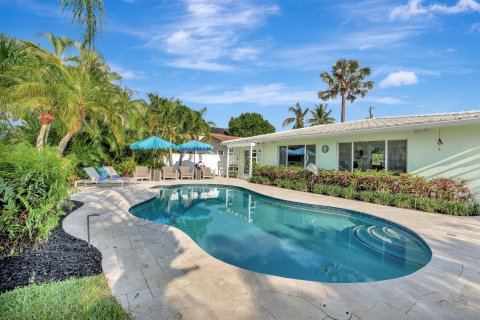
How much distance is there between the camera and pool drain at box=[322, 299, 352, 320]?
2912 mm

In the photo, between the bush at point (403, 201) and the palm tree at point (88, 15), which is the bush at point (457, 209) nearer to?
the bush at point (403, 201)

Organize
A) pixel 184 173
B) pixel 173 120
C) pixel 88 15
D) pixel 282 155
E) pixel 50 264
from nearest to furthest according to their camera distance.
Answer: pixel 88 15 < pixel 50 264 < pixel 282 155 < pixel 184 173 < pixel 173 120

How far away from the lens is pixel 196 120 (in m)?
22.2

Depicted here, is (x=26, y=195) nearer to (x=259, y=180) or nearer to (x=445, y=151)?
(x=445, y=151)

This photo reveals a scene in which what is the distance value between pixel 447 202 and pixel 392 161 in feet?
10.0

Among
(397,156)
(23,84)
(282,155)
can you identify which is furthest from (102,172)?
(397,156)

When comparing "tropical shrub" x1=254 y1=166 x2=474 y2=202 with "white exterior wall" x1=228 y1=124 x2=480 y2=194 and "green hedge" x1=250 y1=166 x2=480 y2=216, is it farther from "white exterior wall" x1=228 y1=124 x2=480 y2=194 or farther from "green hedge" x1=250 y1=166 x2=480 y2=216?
"white exterior wall" x1=228 y1=124 x2=480 y2=194

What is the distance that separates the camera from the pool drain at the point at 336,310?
2.91 meters

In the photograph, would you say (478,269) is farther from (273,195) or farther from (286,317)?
(273,195)

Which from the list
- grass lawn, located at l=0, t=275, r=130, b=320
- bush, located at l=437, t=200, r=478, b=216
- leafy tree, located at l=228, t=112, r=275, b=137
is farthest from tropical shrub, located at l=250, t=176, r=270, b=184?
leafy tree, located at l=228, t=112, r=275, b=137

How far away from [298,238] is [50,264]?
5.33 meters

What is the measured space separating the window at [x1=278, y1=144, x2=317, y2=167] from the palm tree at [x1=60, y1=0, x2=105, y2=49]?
12.9 m

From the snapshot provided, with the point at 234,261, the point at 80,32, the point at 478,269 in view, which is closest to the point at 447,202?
the point at 478,269

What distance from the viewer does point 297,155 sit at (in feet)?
53.0
